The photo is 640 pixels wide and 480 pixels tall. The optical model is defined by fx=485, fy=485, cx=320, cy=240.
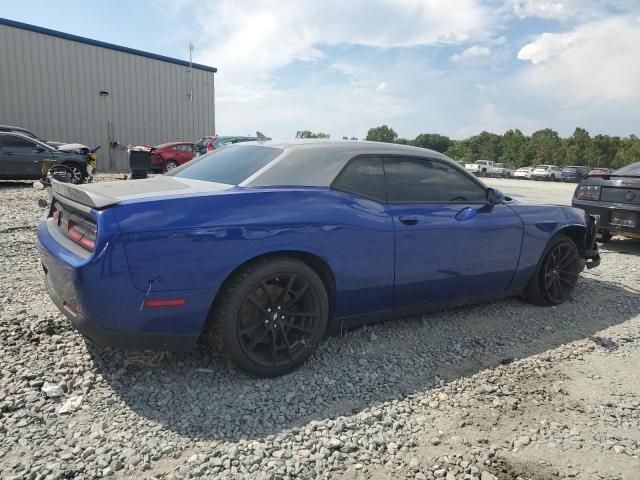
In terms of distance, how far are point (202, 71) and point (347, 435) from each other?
26.5 m

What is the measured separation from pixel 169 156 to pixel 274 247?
1709 centimetres

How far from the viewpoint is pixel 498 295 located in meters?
4.11

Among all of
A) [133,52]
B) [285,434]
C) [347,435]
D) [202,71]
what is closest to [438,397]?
[347,435]

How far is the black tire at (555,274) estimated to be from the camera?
174 inches

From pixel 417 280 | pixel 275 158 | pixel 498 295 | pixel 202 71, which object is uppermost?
pixel 202 71

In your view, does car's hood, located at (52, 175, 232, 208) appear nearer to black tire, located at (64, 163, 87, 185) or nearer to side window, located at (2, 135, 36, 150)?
black tire, located at (64, 163, 87, 185)

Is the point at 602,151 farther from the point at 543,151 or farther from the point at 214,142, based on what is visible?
the point at 214,142

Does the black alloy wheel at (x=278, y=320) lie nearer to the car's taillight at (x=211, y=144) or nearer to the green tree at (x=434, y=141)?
the car's taillight at (x=211, y=144)

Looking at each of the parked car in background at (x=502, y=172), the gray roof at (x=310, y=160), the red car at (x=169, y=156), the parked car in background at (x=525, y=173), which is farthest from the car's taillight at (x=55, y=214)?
the parked car in background at (x=502, y=172)

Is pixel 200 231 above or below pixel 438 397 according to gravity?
above

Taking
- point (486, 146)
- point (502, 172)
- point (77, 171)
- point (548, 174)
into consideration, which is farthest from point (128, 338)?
point (486, 146)

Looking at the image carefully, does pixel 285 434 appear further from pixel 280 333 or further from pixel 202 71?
pixel 202 71

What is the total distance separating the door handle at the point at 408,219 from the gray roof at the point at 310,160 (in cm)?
50

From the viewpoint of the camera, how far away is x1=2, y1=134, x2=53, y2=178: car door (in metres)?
12.0
